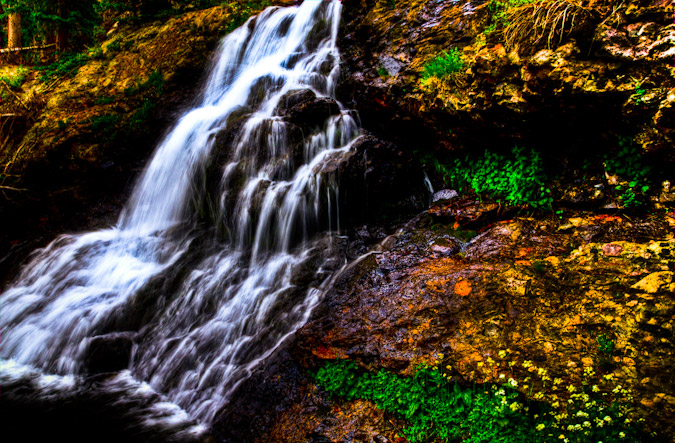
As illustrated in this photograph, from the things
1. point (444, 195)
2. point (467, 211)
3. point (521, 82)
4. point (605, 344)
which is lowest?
point (605, 344)

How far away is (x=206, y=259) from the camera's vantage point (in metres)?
5.73

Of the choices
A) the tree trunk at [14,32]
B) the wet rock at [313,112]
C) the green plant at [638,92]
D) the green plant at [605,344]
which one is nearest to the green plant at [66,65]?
the tree trunk at [14,32]

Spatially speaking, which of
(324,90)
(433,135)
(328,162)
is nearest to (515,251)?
(433,135)

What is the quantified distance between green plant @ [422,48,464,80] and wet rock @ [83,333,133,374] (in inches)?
230

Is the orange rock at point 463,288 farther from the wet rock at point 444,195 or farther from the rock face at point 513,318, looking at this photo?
the wet rock at point 444,195

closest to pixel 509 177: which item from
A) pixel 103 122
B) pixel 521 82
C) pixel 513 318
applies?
pixel 521 82

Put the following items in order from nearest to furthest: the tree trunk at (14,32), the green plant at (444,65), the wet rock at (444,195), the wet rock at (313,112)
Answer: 1. the green plant at (444,65)
2. the wet rock at (444,195)
3. the wet rock at (313,112)
4. the tree trunk at (14,32)

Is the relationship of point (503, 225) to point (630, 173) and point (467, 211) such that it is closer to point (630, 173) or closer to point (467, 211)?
point (467, 211)

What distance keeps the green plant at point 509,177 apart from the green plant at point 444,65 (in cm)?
130

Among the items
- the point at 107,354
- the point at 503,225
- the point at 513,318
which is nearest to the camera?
the point at 513,318

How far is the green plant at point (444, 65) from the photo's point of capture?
16.2 ft

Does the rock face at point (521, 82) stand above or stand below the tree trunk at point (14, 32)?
below

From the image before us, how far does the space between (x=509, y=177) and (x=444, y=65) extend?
192cm

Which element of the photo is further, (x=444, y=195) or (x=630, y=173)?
(x=444, y=195)
